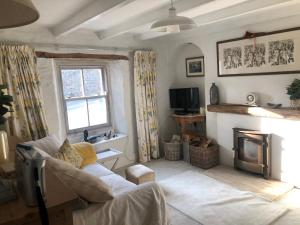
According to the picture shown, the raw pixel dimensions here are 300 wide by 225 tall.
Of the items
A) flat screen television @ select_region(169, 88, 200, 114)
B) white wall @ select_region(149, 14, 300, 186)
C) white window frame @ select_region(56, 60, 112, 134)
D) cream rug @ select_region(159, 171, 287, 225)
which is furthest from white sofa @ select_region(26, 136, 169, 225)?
flat screen television @ select_region(169, 88, 200, 114)

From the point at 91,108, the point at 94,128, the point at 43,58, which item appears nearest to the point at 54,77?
the point at 43,58

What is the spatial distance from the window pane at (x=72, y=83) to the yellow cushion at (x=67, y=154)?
132cm

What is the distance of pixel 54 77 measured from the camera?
11.5ft

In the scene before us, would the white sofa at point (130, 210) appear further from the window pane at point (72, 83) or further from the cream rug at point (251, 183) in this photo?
the window pane at point (72, 83)

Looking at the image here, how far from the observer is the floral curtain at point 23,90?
299 centimetres

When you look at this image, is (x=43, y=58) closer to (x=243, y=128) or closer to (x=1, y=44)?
(x=1, y=44)

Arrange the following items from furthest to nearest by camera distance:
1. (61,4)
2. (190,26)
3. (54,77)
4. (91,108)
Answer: (91,108)
(54,77)
(61,4)
(190,26)

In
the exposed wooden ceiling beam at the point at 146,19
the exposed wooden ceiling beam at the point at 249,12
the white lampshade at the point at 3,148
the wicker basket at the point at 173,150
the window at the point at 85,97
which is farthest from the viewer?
the wicker basket at the point at 173,150

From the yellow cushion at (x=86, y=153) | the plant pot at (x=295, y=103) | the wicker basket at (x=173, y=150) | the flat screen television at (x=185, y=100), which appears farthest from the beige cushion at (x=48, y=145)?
the plant pot at (x=295, y=103)

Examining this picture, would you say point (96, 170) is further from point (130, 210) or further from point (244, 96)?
point (244, 96)

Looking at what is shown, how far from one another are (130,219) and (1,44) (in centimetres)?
260

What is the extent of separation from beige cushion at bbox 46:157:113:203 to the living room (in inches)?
0.4

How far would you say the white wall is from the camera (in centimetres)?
319

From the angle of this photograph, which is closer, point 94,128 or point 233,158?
point 233,158
